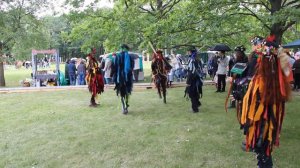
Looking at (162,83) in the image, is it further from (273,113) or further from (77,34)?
(77,34)

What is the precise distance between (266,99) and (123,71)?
208 inches

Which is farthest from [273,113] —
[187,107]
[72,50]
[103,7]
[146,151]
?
[72,50]

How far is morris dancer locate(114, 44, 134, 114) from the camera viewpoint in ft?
29.8

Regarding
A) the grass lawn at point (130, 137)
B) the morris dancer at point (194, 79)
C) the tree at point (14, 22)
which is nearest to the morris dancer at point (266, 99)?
the grass lawn at point (130, 137)

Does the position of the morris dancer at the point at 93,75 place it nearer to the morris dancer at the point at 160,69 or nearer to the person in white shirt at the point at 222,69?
the morris dancer at the point at 160,69

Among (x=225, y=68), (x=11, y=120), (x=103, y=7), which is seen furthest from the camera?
(x=103, y=7)

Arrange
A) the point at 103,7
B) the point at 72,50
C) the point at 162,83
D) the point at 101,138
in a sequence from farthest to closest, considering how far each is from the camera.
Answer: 1. the point at 72,50
2. the point at 103,7
3. the point at 162,83
4. the point at 101,138

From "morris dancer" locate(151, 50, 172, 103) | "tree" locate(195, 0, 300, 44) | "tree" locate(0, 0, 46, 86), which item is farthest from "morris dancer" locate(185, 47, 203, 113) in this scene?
"tree" locate(0, 0, 46, 86)

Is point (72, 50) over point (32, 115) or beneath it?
over

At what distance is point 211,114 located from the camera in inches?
350

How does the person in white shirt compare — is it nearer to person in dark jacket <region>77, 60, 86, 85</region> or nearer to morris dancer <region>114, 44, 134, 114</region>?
morris dancer <region>114, 44, 134, 114</region>

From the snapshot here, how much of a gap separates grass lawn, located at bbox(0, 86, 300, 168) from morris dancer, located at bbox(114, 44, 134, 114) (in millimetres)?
651

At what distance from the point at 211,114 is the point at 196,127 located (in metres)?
1.57

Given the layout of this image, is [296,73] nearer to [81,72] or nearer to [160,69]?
[160,69]
